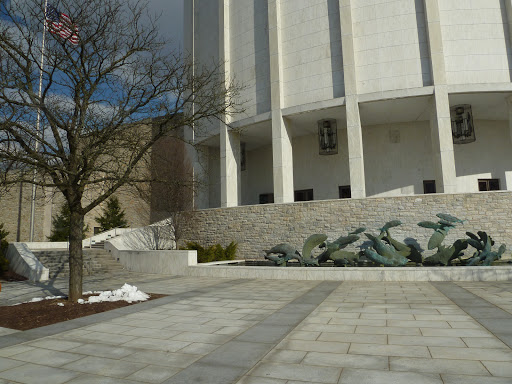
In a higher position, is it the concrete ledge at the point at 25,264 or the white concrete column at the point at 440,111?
the white concrete column at the point at 440,111

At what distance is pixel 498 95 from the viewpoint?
19.0 meters

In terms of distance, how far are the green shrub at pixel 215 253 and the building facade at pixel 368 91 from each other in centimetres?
414

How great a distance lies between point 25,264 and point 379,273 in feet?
48.3

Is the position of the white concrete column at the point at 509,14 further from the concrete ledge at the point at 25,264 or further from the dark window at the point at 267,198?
the concrete ledge at the point at 25,264

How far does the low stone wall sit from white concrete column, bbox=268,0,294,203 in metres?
1.62

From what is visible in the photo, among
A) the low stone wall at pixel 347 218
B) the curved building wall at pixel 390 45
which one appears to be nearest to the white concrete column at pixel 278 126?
the low stone wall at pixel 347 218

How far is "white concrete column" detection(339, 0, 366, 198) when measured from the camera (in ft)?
63.0

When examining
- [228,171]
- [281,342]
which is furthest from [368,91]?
[281,342]

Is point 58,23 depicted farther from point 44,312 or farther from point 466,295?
point 466,295

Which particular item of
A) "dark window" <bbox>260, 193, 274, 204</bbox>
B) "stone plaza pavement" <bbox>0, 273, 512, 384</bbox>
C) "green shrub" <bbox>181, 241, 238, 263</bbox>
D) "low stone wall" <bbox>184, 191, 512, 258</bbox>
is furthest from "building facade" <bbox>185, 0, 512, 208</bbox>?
"stone plaza pavement" <bbox>0, 273, 512, 384</bbox>

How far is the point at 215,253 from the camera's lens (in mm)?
18391

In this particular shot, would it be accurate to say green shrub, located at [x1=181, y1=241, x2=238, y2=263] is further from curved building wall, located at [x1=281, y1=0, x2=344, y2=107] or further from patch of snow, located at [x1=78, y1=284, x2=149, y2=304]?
curved building wall, located at [x1=281, y1=0, x2=344, y2=107]

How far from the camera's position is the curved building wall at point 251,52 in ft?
73.7

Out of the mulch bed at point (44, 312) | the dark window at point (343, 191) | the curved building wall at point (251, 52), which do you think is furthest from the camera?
the dark window at point (343, 191)
